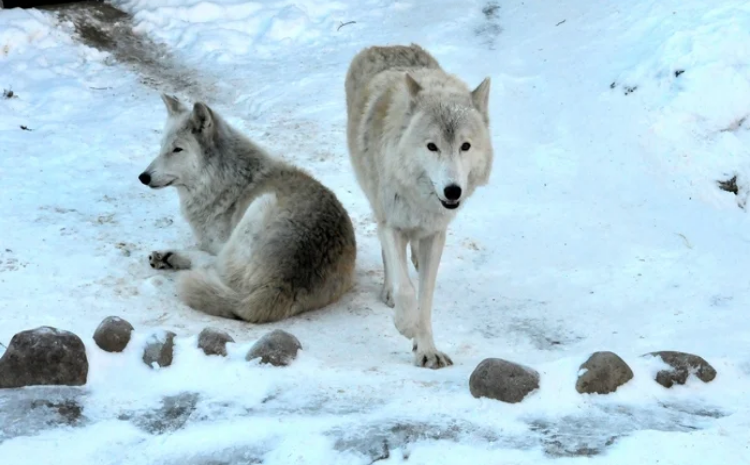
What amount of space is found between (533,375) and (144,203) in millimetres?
4132

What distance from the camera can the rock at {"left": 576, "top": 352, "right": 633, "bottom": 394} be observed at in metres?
3.56

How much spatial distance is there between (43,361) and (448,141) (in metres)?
2.16

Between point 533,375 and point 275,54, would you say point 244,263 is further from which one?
point 275,54

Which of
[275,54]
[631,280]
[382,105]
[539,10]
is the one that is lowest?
[631,280]

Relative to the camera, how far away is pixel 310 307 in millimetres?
5242

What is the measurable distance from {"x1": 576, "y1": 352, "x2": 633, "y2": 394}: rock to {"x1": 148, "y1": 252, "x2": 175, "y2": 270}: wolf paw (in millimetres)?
3104

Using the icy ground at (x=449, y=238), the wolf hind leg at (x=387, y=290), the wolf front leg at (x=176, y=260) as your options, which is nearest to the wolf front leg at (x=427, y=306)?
the icy ground at (x=449, y=238)

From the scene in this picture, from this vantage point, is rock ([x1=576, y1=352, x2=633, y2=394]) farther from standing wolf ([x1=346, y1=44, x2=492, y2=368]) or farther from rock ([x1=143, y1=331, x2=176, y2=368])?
rock ([x1=143, y1=331, x2=176, y2=368])

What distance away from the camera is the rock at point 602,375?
356 cm

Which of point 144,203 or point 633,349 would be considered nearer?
point 633,349

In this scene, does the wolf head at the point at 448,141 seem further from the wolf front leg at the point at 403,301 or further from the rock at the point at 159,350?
the rock at the point at 159,350

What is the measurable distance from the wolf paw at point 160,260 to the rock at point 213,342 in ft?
5.94

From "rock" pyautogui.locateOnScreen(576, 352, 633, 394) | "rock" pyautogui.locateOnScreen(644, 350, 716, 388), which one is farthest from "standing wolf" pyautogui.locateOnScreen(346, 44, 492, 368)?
"rock" pyautogui.locateOnScreen(644, 350, 716, 388)

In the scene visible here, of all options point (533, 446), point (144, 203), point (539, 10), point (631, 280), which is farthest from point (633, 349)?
point (539, 10)
